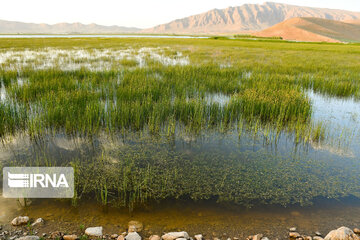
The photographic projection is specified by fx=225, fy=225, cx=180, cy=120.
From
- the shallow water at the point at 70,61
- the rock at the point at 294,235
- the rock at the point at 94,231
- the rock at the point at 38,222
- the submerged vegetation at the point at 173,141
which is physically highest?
the shallow water at the point at 70,61

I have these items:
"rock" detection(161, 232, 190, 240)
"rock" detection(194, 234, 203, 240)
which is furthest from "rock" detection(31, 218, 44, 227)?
"rock" detection(194, 234, 203, 240)

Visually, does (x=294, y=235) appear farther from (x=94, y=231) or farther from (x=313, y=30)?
(x=313, y=30)

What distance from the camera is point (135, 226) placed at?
335 centimetres

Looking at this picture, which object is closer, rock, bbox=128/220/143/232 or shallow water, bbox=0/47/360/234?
rock, bbox=128/220/143/232

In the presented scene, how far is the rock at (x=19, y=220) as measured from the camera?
10.5 feet

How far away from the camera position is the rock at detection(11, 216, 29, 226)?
10.5 feet

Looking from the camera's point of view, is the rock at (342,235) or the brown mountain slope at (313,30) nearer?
the rock at (342,235)

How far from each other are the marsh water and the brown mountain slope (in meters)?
110

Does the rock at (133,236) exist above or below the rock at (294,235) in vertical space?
above

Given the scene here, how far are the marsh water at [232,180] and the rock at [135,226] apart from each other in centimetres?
9

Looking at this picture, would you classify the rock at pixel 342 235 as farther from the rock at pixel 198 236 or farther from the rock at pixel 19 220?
the rock at pixel 19 220

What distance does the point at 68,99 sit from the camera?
7.37 metres

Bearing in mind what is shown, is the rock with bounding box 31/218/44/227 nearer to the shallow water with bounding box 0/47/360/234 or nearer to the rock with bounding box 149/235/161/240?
the shallow water with bounding box 0/47/360/234

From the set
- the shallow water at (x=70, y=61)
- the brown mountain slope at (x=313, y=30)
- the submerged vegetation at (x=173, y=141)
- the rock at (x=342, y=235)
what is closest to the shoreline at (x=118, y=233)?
the rock at (x=342, y=235)
